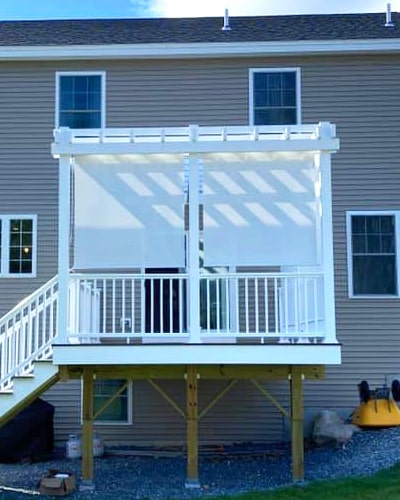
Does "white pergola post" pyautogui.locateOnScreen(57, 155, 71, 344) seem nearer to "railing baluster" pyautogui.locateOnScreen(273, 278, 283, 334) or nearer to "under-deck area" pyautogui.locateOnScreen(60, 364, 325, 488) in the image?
"under-deck area" pyautogui.locateOnScreen(60, 364, 325, 488)

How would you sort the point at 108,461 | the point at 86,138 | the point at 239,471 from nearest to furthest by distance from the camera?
1. the point at 86,138
2. the point at 239,471
3. the point at 108,461

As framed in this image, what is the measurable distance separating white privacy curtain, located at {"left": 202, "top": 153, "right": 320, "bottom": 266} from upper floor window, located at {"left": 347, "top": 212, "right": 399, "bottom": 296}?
3202 millimetres

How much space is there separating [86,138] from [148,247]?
1.59 metres

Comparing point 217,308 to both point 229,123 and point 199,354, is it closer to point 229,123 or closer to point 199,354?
point 199,354

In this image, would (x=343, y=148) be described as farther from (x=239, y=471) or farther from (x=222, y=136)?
(x=239, y=471)

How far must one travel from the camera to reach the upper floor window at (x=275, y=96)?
12.1 meters

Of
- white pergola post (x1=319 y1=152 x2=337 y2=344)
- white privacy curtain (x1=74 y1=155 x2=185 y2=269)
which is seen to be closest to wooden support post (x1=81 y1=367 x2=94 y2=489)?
white privacy curtain (x1=74 y1=155 x2=185 y2=269)

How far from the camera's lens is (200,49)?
11914 millimetres

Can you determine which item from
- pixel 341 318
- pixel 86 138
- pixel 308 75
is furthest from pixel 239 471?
pixel 308 75

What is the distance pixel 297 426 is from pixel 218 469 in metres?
1.74

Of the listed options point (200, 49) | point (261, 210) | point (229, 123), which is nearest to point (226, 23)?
point (200, 49)

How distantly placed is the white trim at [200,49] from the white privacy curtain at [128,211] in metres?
3.74

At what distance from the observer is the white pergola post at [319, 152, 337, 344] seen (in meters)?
8.43

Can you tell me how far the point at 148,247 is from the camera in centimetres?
875
